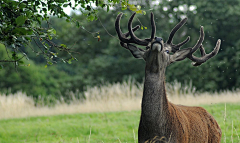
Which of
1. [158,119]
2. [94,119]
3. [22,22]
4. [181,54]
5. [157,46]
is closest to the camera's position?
[22,22]

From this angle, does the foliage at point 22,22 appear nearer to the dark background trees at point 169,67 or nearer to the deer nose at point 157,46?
the deer nose at point 157,46

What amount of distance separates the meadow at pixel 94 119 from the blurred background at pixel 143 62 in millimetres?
6052

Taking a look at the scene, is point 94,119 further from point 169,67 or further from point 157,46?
point 169,67

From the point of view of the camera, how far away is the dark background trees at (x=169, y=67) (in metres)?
26.6

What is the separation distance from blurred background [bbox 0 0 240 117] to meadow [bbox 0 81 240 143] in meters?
6.05

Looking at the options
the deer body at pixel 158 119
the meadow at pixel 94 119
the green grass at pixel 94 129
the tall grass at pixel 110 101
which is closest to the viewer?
the deer body at pixel 158 119

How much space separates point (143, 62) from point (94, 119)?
1787 cm

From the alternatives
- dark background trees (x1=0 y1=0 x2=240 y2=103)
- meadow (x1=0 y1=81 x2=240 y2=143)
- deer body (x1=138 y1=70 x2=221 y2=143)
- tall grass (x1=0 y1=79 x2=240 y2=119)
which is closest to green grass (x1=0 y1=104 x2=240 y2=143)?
meadow (x1=0 y1=81 x2=240 y2=143)

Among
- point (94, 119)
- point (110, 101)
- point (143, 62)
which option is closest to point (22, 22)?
point (94, 119)

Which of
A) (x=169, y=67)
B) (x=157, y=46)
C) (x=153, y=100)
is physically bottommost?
(x=169, y=67)

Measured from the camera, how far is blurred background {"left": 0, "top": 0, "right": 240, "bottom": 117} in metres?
26.6

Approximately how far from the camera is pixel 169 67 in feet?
92.3

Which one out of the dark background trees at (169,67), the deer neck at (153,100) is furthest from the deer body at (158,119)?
the dark background trees at (169,67)

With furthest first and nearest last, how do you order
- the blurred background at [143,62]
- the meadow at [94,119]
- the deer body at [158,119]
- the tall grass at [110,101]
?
the blurred background at [143,62] → the tall grass at [110,101] → the meadow at [94,119] → the deer body at [158,119]
